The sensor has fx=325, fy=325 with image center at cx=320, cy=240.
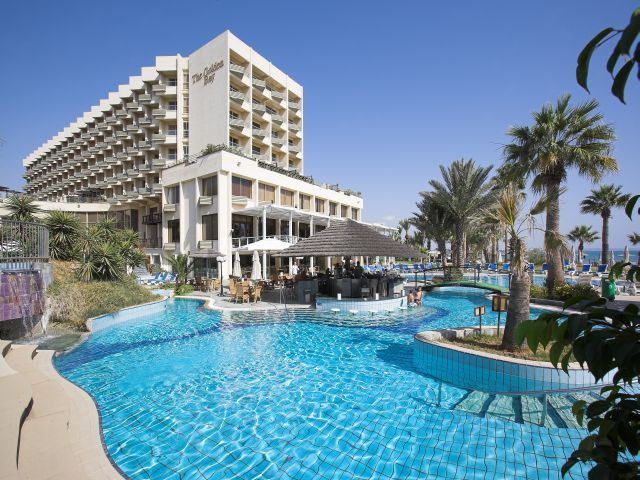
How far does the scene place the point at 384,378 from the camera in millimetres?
6699

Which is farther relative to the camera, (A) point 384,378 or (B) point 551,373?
(A) point 384,378

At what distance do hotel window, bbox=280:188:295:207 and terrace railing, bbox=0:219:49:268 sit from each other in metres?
21.6

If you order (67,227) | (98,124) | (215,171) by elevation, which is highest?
(98,124)

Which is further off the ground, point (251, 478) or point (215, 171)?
point (215, 171)

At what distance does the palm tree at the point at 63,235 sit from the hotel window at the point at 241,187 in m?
11.6

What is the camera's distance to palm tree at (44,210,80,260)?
15.5 meters

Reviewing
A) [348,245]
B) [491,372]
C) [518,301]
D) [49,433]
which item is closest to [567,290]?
[518,301]

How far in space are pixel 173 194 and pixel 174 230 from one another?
10.8 ft

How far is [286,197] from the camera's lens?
3172 cm

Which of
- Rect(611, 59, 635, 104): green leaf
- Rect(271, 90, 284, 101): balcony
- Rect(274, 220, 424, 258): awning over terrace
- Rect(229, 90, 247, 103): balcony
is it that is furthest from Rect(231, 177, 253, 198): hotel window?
Rect(611, 59, 635, 104): green leaf

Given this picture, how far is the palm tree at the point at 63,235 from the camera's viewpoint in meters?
15.5

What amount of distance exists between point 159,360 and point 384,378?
17.6 ft

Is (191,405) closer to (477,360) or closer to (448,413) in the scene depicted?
(448,413)

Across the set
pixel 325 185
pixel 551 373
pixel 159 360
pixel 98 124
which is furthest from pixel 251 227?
pixel 98 124
